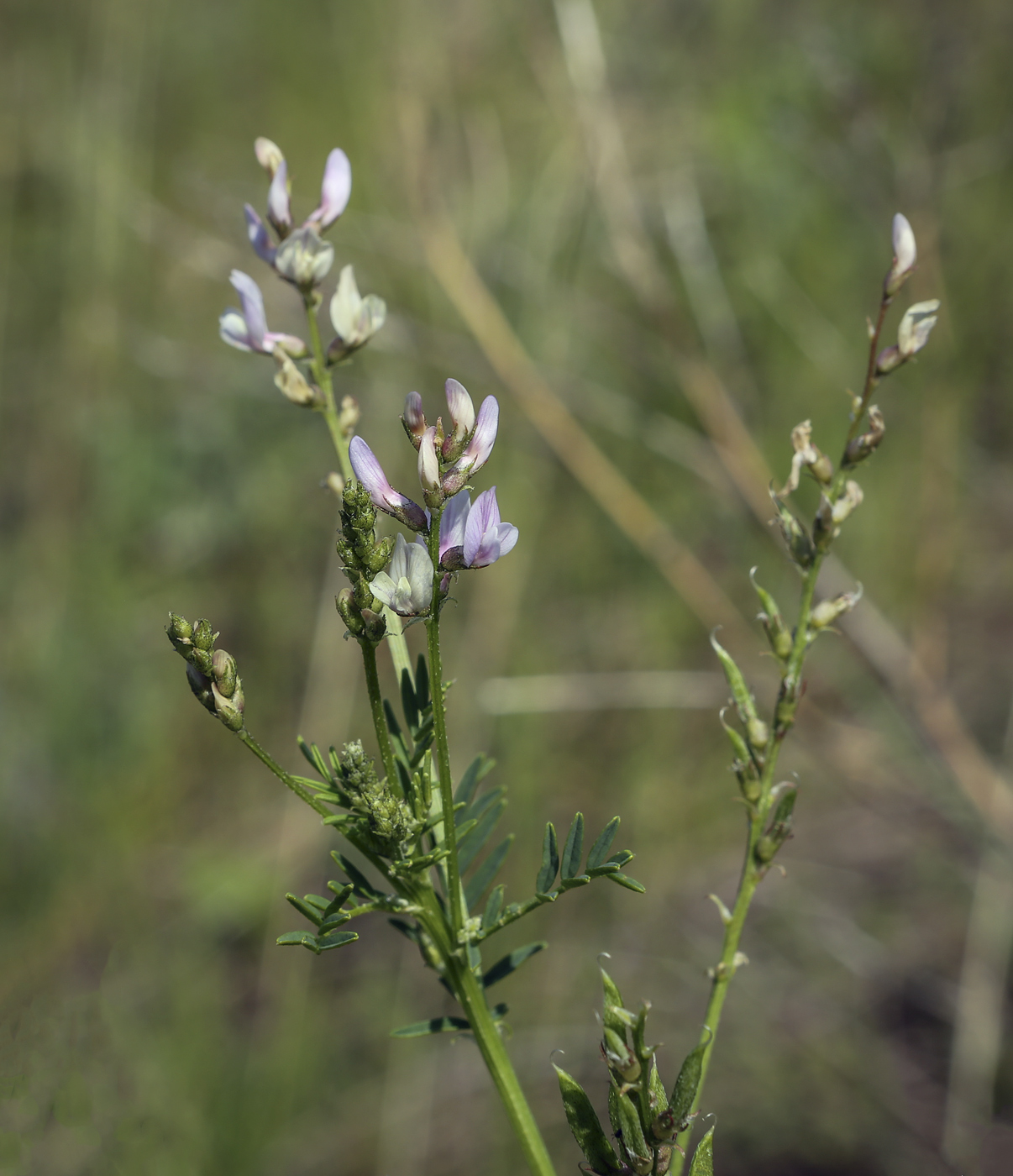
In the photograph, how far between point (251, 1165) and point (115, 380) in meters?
3.33

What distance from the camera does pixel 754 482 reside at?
10.0 feet

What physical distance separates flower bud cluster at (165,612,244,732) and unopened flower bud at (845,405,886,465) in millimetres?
629

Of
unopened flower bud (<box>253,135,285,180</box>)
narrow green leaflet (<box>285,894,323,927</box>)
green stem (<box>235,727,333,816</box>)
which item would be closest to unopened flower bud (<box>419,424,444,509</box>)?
green stem (<box>235,727,333,816</box>)

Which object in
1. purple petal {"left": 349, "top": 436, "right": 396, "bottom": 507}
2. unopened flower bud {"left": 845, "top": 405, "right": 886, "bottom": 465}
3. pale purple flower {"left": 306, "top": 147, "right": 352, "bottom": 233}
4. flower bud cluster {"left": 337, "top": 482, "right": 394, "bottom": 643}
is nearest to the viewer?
flower bud cluster {"left": 337, "top": 482, "right": 394, "bottom": 643}

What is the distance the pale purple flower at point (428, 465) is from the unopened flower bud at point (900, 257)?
52 centimetres

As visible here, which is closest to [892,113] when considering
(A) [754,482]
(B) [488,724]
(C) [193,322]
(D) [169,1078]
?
(A) [754,482]

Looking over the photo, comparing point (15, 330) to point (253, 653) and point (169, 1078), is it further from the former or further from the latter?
point (169, 1078)

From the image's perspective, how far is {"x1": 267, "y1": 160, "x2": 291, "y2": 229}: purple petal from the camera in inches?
44.7

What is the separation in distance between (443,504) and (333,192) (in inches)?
23.6

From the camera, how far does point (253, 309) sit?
1177 mm

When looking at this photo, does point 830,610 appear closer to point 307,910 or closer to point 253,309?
point 307,910

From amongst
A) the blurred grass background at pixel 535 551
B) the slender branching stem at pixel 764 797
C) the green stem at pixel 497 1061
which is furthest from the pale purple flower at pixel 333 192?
the blurred grass background at pixel 535 551

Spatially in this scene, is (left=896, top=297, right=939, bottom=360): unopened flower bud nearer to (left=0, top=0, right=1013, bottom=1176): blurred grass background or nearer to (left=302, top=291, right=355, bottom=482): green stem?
(left=302, top=291, right=355, bottom=482): green stem

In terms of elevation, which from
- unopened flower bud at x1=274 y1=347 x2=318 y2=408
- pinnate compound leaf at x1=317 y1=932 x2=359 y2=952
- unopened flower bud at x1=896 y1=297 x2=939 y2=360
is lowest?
pinnate compound leaf at x1=317 y1=932 x2=359 y2=952
